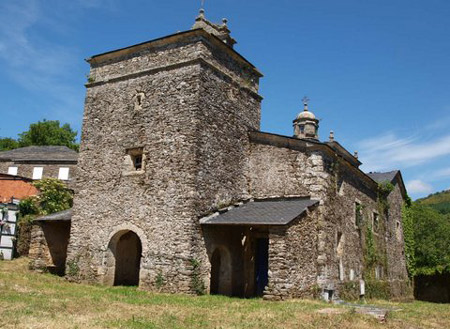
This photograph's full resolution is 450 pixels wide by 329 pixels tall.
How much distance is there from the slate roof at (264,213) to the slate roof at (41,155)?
22.9m

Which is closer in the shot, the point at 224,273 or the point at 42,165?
the point at 224,273

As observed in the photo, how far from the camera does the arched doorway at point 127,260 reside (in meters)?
17.0

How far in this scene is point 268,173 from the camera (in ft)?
53.8

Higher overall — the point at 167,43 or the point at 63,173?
the point at 167,43

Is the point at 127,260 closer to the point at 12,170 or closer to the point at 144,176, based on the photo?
the point at 144,176

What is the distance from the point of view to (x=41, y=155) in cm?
3547

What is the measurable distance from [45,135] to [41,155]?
12.9m

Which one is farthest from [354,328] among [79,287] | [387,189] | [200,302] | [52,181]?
[52,181]

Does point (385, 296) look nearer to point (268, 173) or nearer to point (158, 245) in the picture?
point (268, 173)

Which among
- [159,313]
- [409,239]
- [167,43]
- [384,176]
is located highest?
[167,43]

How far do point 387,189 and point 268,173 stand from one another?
9094mm

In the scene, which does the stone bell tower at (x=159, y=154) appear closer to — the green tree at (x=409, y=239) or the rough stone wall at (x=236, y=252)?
the rough stone wall at (x=236, y=252)

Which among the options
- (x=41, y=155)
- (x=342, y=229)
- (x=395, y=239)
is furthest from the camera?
(x=41, y=155)

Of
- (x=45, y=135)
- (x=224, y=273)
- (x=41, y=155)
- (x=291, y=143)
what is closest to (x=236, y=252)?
(x=224, y=273)
